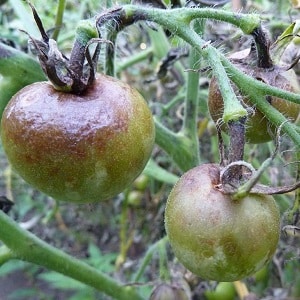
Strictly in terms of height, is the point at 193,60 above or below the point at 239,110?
below

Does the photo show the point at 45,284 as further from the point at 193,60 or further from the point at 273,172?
the point at 193,60

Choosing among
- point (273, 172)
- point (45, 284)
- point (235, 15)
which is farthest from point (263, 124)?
point (45, 284)

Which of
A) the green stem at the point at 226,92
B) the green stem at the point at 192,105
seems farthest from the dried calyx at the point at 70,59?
the green stem at the point at 192,105

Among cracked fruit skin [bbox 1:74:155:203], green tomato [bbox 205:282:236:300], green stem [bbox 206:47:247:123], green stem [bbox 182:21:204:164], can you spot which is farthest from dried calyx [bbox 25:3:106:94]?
green tomato [bbox 205:282:236:300]

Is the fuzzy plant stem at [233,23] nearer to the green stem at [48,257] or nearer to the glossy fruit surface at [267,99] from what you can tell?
the glossy fruit surface at [267,99]

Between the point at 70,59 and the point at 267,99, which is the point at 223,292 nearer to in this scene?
the point at 267,99

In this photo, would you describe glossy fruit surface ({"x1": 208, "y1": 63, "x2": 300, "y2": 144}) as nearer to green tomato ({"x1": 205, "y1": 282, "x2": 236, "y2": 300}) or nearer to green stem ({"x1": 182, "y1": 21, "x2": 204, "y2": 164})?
green stem ({"x1": 182, "y1": 21, "x2": 204, "y2": 164})

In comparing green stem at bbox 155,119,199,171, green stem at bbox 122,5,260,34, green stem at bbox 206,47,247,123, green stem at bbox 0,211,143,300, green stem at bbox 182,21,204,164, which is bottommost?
green stem at bbox 0,211,143,300
